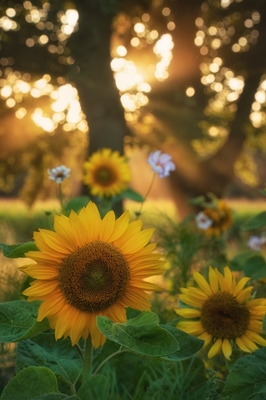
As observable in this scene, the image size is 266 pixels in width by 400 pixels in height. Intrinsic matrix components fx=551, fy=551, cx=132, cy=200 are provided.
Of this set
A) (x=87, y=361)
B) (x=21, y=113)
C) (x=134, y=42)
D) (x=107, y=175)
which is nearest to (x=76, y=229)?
(x=87, y=361)

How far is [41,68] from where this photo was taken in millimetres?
8461

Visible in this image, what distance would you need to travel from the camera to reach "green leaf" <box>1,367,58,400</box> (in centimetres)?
106

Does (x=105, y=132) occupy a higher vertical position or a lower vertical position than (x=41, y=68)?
lower

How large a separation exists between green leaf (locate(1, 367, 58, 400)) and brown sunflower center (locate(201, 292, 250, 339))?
1.47ft

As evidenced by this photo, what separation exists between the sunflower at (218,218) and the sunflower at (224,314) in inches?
66.5

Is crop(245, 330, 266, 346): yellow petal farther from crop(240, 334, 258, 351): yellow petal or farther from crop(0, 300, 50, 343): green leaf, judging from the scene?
crop(0, 300, 50, 343): green leaf

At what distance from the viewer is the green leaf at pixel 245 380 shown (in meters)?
1.10

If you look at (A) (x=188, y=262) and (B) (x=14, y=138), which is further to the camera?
(B) (x=14, y=138)

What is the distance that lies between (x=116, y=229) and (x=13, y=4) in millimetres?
6908

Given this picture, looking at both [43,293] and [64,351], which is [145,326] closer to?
[43,293]

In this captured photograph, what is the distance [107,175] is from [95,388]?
213 cm

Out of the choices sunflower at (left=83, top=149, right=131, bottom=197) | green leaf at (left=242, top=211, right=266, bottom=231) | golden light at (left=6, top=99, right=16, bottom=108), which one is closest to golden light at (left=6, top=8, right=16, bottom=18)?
golden light at (left=6, top=99, right=16, bottom=108)

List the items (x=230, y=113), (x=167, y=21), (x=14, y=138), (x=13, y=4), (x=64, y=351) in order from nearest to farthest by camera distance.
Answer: (x=64, y=351)
(x=13, y=4)
(x=167, y=21)
(x=14, y=138)
(x=230, y=113)

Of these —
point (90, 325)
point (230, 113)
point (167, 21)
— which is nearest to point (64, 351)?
point (90, 325)
